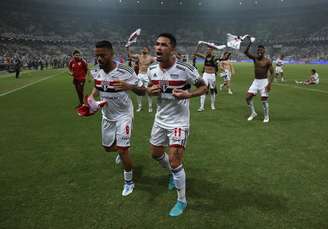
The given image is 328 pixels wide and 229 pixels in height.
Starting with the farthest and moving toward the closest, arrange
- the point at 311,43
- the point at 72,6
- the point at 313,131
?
the point at 72,6 → the point at 311,43 → the point at 313,131

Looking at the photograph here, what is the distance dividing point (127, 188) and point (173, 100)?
1816 millimetres

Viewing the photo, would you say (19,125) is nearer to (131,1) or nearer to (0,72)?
(0,72)

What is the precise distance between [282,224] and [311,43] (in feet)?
262

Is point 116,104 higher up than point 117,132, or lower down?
higher up

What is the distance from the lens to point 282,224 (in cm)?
454

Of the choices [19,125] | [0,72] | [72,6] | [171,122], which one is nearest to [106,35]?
[72,6]

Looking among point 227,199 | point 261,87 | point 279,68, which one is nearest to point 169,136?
point 227,199

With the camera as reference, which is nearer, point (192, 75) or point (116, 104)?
point (192, 75)

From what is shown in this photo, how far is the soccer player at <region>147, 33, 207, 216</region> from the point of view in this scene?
483 cm

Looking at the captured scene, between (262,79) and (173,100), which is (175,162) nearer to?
(173,100)

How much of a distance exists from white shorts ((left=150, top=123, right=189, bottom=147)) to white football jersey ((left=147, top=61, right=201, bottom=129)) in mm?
75

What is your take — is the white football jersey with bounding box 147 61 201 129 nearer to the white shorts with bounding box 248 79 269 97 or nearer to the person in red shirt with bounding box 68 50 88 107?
the white shorts with bounding box 248 79 269 97

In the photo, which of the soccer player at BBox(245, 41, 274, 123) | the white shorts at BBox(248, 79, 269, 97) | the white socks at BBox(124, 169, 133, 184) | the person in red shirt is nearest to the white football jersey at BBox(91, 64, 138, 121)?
the white socks at BBox(124, 169, 133, 184)

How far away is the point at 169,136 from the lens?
5043mm
